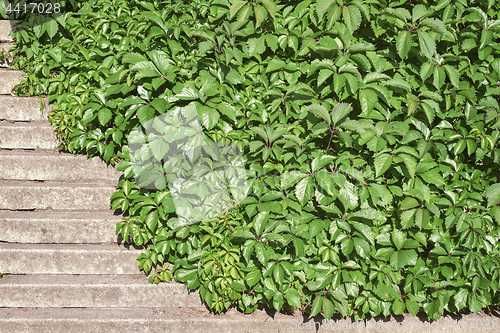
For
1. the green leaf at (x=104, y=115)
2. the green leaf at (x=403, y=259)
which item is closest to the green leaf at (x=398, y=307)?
the green leaf at (x=403, y=259)

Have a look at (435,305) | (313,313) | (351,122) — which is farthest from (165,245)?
(435,305)

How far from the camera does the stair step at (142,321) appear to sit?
2.14 metres

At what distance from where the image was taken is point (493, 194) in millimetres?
2078

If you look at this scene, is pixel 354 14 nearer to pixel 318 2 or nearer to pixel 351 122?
pixel 318 2

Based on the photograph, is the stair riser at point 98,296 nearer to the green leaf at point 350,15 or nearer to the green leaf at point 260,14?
the green leaf at point 260,14

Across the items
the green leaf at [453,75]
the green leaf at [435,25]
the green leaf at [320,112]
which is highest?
the green leaf at [435,25]

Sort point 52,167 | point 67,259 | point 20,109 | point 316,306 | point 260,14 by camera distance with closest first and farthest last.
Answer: point 260,14
point 316,306
point 67,259
point 52,167
point 20,109

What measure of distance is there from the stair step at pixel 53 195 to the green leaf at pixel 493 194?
8.42ft

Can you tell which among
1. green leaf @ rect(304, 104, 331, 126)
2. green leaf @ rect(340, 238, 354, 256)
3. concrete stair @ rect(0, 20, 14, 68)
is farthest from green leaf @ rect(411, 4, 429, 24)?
concrete stair @ rect(0, 20, 14, 68)

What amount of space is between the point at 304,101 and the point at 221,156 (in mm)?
640

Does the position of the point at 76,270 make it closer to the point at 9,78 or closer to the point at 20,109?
the point at 20,109

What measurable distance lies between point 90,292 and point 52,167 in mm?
964

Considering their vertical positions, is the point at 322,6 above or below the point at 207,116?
above

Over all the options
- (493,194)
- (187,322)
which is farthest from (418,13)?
(187,322)
